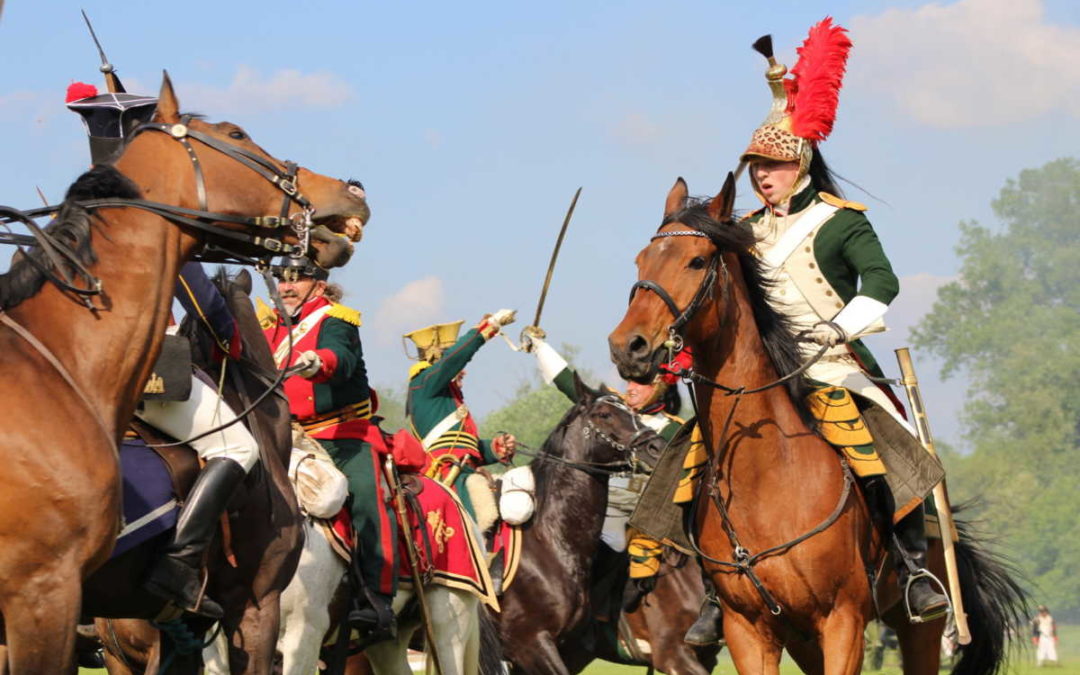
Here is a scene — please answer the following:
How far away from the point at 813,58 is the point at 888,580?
3.00 metres

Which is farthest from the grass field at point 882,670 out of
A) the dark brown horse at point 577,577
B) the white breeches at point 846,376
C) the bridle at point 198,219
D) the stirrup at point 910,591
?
the bridle at point 198,219

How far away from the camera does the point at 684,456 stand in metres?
8.58

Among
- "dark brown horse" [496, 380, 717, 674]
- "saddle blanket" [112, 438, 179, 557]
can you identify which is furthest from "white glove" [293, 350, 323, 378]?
"dark brown horse" [496, 380, 717, 674]

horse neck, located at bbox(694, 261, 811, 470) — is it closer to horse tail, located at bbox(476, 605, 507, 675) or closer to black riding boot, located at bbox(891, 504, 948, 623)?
black riding boot, located at bbox(891, 504, 948, 623)

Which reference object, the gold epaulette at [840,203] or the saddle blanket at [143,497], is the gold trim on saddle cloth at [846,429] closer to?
the gold epaulette at [840,203]

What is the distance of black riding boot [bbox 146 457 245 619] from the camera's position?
20.6 feet

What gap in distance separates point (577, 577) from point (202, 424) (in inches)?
253

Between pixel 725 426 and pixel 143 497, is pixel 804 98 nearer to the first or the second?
pixel 725 426

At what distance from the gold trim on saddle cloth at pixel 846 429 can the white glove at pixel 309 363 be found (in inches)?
101

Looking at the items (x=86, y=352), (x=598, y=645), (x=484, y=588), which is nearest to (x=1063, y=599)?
(x=598, y=645)

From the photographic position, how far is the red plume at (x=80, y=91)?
677 centimetres

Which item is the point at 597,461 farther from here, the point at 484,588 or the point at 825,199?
the point at 825,199

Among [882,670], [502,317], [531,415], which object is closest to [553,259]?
[502,317]

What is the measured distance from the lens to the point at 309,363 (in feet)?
26.2
